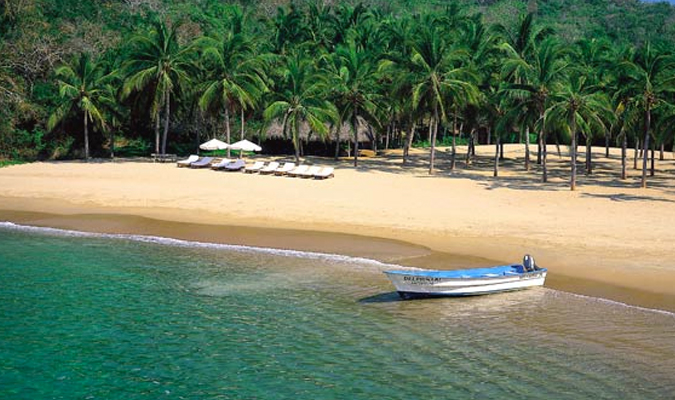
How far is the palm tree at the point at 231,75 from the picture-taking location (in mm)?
41969

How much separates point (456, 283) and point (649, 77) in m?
21.3

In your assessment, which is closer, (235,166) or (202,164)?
(235,166)

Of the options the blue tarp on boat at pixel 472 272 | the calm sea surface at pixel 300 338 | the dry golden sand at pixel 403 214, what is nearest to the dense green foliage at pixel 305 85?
the dry golden sand at pixel 403 214

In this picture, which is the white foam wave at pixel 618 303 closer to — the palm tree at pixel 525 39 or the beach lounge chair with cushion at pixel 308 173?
the beach lounge chair with cushion at pixel 308 173

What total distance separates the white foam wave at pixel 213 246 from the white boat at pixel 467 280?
7.94 ft

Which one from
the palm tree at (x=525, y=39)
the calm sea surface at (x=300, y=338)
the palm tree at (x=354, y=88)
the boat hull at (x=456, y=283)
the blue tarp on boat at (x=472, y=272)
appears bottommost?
the calm sea surface at (x=300, y=338)

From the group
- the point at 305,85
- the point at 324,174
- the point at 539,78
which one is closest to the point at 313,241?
the point at 324,174

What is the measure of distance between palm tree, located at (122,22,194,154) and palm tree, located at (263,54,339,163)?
570cm

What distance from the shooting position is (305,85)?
4178cm

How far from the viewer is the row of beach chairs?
122 ft

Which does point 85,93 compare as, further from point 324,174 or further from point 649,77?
point 649,77

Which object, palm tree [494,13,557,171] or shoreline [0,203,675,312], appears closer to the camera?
shoreline [0,203,675,312]

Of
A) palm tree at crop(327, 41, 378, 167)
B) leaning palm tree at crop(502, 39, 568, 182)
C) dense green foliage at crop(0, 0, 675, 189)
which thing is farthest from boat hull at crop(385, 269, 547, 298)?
palm tree at crop(327, 41, 378, 167)

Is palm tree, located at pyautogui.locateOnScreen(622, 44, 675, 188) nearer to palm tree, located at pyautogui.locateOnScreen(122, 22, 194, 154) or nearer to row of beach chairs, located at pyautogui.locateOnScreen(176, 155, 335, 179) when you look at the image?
row of beach chairs, located at pyautogui.locateOnScreen(176, 155, 335, 179)
